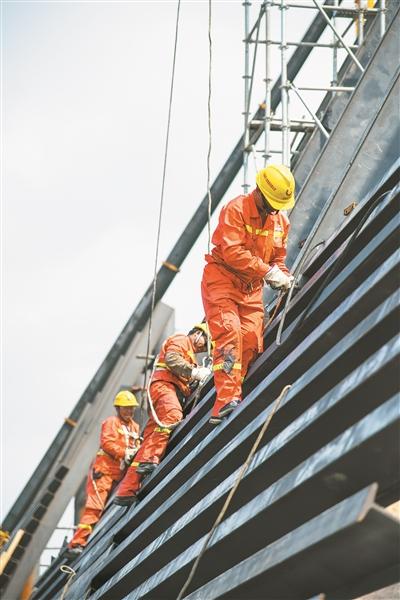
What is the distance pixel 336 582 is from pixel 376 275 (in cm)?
154

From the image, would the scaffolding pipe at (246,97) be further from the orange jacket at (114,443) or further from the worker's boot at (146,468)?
the worker's boot at (146,468)

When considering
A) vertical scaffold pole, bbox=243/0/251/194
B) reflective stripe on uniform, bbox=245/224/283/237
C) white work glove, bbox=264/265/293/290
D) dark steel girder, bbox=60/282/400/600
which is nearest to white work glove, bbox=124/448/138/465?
dark steel girder, bbox=60/282/400/600

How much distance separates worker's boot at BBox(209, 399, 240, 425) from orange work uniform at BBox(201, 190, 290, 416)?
0.12 feet

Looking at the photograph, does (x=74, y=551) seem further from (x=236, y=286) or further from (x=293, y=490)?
(x=293, y=490)

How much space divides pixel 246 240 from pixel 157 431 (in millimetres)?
2284

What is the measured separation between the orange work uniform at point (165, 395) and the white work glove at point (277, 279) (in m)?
2.13

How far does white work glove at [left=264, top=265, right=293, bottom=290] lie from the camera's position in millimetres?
6863

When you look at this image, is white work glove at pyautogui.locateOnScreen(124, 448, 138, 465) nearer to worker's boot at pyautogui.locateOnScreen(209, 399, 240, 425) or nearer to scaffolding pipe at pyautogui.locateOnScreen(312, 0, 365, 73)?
worker's boot at pyautogui.locateOnScreen(209, 399, 240, 425)

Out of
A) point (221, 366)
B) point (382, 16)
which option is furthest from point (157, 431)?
point (382, 16)

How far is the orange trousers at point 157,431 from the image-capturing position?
8.76 meters

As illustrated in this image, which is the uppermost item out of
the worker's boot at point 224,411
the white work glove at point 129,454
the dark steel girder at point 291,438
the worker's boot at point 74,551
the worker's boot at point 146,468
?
the white work glove at point 129,454

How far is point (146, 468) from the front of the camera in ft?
28.5

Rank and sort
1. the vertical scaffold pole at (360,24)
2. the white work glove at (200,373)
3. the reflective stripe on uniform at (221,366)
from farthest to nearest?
1. the vertical scaffold pole at (360,24)
2. the white work glove at (200,373)
3. the reflective stripe on uniform at (221,366)

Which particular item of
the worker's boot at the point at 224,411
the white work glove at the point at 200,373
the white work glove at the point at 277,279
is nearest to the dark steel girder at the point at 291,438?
the worker's boot at the point at 224,411
